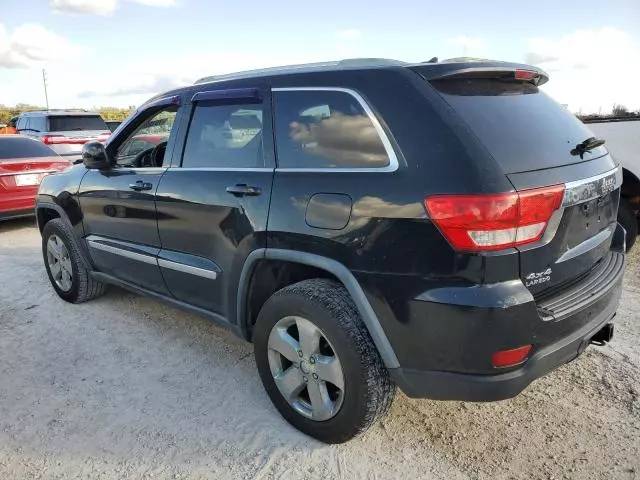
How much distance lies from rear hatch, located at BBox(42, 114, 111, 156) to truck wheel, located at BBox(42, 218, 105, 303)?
8264mm

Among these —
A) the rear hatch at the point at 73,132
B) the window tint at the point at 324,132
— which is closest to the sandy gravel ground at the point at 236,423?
the window tint at the point at 324,132

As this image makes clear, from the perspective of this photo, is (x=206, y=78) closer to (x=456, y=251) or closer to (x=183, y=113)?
(x=183, y=113)

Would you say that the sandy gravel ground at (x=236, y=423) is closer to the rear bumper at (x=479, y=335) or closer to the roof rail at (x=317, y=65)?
the rear bumper at (x=479, y=335)

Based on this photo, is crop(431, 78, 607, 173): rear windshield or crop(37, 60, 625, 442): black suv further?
crop(431, 78, 607, 173): rear windshield

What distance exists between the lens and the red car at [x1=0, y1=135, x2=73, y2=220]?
24.5ft

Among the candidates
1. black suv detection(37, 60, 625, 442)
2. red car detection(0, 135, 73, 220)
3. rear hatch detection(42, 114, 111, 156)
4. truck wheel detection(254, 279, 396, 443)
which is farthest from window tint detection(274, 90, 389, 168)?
rear hatch detection(42, 114, 111, 156)

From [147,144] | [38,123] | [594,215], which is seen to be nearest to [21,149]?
[147,144]

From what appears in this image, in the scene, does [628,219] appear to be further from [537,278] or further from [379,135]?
[379,135]

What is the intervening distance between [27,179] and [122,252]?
4832 millimetres

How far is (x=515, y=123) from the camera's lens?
2.38m

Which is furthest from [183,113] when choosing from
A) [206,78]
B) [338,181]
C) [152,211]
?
[338,181]

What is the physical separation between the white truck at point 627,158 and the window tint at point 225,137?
12.2ft

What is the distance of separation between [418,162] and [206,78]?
75.4 inches

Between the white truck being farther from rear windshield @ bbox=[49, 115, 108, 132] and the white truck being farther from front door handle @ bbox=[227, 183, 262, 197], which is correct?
rear windshield @ bbox=[49, 115, 108, 132]
